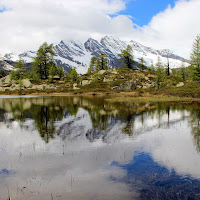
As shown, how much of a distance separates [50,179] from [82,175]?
1.23m

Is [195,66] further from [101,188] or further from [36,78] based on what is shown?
[36,78]

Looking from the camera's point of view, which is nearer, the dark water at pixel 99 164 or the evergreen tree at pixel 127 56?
the dark water at pixel 99 164

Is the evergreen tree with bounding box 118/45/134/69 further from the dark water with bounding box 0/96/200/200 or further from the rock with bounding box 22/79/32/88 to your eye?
the dark water with bounding box 0/96/200/200

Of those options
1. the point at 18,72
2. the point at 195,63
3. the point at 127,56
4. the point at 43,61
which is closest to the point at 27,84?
the point at 18,72

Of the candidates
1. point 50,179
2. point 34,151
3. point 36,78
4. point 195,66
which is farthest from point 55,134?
point 36,78

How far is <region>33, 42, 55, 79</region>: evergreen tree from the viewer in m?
114

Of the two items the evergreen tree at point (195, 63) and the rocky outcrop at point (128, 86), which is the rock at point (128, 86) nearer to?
the rocky outcrop at point (128, 86)

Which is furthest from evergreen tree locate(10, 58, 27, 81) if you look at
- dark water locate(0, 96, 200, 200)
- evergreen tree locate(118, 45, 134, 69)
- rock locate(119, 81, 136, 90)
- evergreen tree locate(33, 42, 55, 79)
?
dark water locate(0, 96, 200, 200)

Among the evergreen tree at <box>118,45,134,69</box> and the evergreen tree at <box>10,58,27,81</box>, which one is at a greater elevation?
the evergreen tree at <box>118,45,134,69</box>

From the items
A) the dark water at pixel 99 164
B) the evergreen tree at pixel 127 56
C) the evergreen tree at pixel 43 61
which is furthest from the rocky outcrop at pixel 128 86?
the dark water at pixel 99 164

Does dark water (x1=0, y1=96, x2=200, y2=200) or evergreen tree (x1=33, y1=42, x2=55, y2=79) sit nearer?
dark water (x1=0, y1=96, x2=200, y2=200)

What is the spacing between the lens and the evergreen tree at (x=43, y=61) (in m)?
114

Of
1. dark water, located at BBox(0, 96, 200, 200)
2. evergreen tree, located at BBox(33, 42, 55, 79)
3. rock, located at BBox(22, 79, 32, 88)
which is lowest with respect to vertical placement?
dark water, located at BBox(0, 96, 200, 200)

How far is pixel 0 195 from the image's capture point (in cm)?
633
